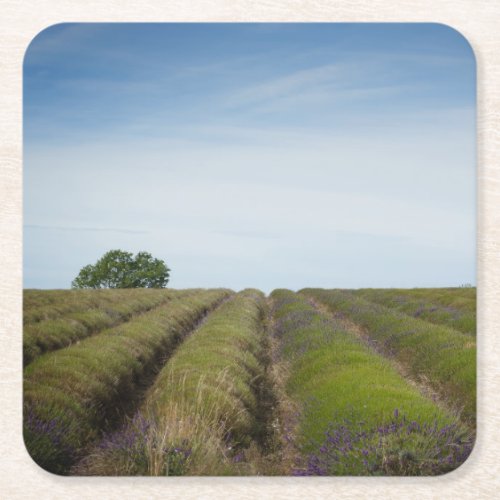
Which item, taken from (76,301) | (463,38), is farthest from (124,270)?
(463,38)

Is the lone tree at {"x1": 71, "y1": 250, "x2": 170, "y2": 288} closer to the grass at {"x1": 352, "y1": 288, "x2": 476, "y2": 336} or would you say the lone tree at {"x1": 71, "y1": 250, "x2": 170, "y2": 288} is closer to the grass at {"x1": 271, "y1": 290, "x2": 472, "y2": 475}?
the grass at {"x1": 271, "y1": 290, "x2": 472, "y2": 475}

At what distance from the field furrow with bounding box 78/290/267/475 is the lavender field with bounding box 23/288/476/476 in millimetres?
19

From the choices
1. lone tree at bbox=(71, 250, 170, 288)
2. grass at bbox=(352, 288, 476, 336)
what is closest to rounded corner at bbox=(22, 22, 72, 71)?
lone tree at bbox=(71, 250, 170, 288)

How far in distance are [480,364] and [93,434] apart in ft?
14.4

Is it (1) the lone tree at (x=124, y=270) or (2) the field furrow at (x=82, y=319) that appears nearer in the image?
(1) the lone tree at (x=124, y=270)

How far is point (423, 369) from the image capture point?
1036 centimetres

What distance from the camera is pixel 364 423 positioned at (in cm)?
557

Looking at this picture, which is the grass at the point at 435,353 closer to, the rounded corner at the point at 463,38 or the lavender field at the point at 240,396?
the lavender field at the point at 240,396

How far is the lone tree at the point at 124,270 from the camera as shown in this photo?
7172 mm

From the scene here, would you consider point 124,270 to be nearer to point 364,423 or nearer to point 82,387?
point 82,387

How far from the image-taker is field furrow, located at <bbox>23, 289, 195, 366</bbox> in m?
9.95

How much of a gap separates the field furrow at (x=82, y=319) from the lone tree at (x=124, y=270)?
1.03 meters

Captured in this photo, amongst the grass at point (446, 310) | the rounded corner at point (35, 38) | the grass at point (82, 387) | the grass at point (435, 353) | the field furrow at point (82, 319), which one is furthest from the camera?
the grass at point (446, 310)

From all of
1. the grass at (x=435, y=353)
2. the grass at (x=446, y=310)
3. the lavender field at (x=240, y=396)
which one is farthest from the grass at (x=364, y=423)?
the grass at (x=446, y=310)
